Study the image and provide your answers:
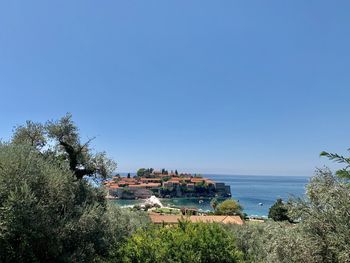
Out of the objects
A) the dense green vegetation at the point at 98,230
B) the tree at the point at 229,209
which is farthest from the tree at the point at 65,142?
the tree at the point at 229,209

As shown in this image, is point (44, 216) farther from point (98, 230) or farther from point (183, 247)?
point (183, 247)

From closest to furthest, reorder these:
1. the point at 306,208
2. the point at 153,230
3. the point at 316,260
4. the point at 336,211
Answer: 1. the point at 336,211
2. the point at 316,260
3. the point at 306,208
4. the point at 153,230

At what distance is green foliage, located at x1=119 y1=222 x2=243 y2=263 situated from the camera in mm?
11938

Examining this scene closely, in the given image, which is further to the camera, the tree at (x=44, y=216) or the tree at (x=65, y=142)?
the tree at (x=65, y=142)

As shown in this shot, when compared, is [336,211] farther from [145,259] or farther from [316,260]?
[145,259]

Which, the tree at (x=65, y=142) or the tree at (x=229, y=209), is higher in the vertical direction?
the tree at (x=65, y=142)

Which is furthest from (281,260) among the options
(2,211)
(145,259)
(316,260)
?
(2,211)

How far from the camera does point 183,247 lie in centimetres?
1214

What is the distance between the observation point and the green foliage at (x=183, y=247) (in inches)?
470

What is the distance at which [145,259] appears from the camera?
1214 centimetres

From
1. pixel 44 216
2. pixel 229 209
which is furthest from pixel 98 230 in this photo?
pixel 229 209

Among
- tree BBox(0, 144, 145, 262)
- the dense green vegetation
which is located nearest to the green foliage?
the dense green vegetation

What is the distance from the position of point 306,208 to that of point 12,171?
981cm

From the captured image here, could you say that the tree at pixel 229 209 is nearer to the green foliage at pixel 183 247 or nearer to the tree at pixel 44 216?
the tree at pixel 44 216
